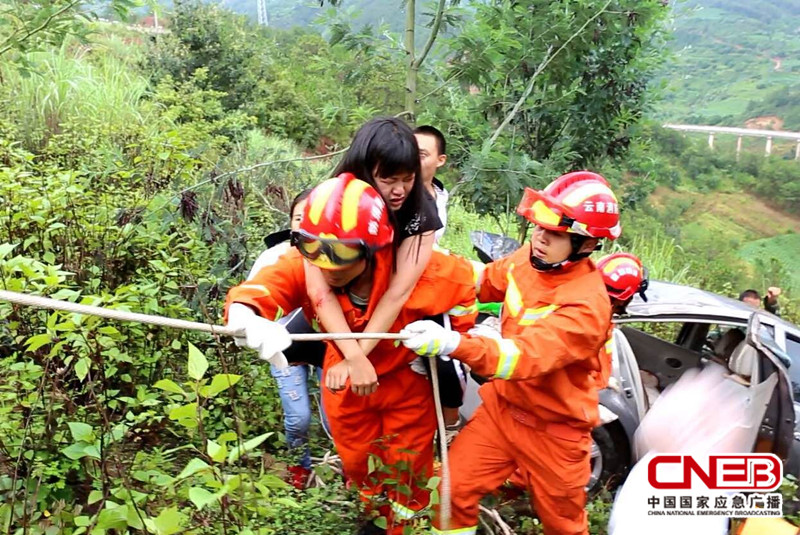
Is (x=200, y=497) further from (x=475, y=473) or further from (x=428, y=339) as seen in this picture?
(x=475, y=473)

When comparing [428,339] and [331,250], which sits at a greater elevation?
[331,250]

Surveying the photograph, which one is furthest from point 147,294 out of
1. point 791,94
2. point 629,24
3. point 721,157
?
point 791,94

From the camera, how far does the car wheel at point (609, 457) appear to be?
366cm

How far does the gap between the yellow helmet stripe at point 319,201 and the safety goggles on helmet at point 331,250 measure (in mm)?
51

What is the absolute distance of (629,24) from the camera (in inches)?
172

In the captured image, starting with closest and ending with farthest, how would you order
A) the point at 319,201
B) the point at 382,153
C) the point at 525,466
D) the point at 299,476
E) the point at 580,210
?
1. the point at 319,201
2. the point at 382,153
3. the point at 580,210
4. the point at 525,466
5. the point at 299,476

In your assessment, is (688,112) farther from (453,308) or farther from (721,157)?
(453,308)

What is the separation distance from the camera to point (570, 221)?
2100mm

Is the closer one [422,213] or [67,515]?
[67,515]

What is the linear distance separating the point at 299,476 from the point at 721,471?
2.12 meters

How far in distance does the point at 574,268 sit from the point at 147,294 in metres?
1.78

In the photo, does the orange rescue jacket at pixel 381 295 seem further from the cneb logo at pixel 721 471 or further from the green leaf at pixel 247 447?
the cneb logo at pixel 721 471

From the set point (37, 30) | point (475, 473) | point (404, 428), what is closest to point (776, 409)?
point (475, 473)

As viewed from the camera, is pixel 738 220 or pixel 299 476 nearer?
pixel 299 476
